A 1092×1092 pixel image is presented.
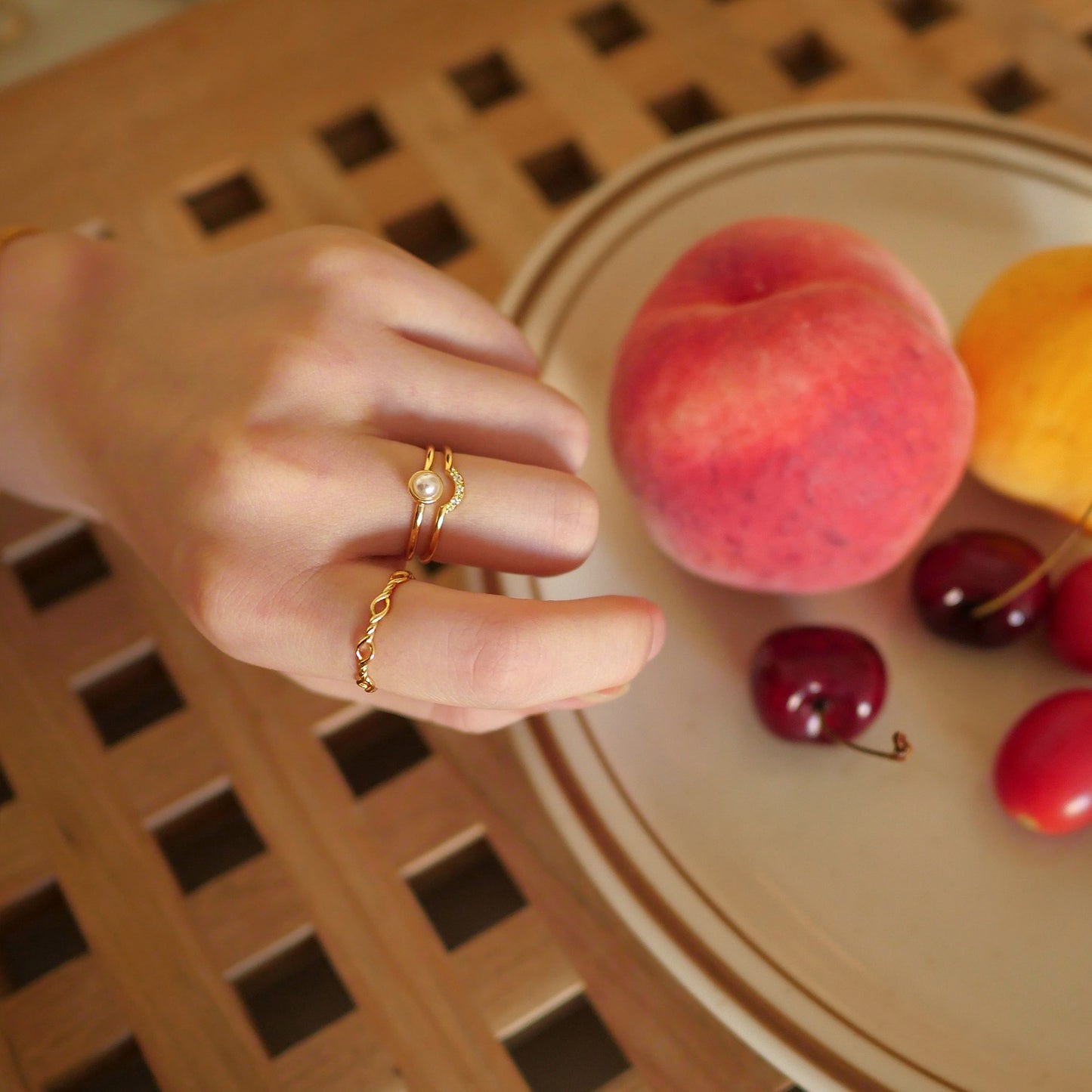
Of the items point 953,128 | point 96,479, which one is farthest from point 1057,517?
point 96,479

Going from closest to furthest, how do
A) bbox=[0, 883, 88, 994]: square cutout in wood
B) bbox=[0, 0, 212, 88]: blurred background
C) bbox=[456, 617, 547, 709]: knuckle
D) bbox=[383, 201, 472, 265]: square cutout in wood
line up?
bbox=[456, 617, 547, 709]: knuckle
bbox=[0, 883, 88, 994]: square cutout in wood
bbox=[383, 201, 472, 265]: square cutout in wood
bbox=[0, 0, 212, 88]: blurred background

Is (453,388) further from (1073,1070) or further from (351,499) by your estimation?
(1073,1070)

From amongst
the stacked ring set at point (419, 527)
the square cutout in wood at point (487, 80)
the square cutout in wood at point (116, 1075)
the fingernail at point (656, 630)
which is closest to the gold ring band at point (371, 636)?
the stacked ring set at point (419, 527)

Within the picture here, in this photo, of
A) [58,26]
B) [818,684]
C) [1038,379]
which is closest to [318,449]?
[818,684]

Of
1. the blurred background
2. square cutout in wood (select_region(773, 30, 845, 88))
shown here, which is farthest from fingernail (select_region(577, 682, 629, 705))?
the blurred background

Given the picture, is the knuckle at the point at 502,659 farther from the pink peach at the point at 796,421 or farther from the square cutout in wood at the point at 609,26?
the square cutout in wood at the point at 609,26

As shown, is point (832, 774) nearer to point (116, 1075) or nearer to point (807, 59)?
point (116, 1075)

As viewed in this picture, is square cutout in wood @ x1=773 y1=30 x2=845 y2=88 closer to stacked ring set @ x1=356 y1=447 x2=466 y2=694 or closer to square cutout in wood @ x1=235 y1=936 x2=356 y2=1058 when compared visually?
stacked ring set @ x1=356 y1=447 x2=466 y2=694
